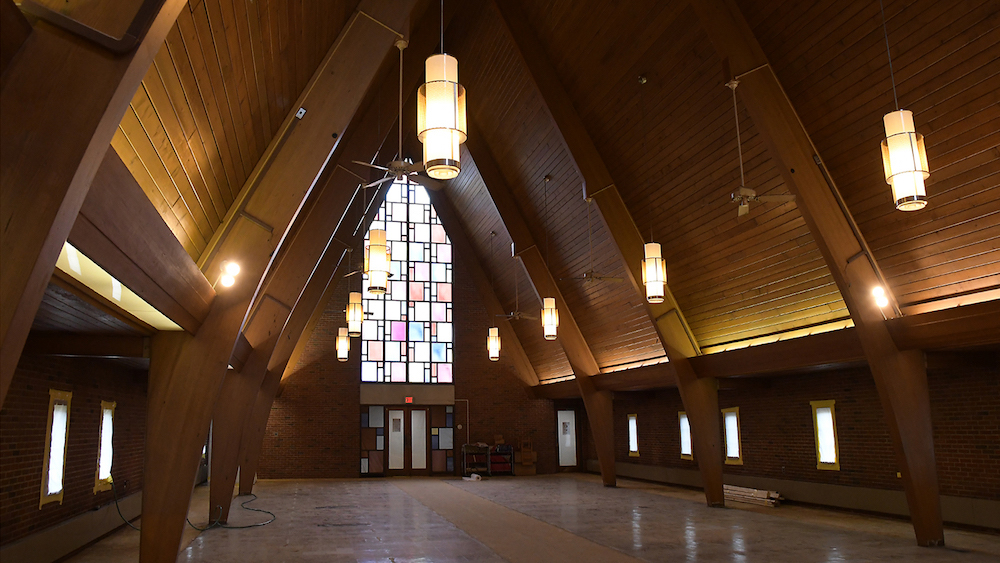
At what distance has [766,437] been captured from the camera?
42.8ft

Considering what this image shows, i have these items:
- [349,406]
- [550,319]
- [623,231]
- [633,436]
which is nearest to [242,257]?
[623,231]

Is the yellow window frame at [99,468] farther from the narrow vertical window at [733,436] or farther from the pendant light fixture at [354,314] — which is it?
the narrow vertical window at [733,436]

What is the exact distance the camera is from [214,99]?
5.12 m

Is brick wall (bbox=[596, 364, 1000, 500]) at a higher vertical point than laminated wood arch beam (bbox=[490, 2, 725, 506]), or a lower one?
lower

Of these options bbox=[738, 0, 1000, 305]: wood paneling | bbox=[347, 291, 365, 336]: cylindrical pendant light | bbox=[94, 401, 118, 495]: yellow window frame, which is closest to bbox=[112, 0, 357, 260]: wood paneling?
bbox=[738, 0, 1000, 305]: wood paneling

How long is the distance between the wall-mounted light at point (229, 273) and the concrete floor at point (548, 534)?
326 cm

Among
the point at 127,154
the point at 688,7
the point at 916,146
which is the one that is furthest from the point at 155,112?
the point at 688,7

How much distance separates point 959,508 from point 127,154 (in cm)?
1035

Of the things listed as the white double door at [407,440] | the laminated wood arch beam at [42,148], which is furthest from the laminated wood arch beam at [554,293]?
the laminated wood arch beam at [42,148]

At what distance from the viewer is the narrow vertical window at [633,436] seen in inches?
703

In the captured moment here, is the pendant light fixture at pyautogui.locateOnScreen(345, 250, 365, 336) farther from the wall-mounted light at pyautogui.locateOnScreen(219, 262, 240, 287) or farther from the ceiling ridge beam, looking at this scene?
the ceiling ridge beam

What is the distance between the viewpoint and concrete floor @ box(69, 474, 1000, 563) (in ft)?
25.0

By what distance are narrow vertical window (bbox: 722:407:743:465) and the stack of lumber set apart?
80 cm

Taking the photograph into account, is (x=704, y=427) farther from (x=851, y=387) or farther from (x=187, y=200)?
(x=187, y=200)
